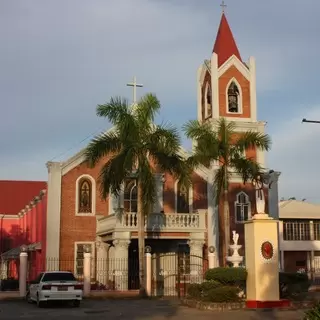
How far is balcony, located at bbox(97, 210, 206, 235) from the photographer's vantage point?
105ft

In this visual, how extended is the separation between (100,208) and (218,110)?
10033 mm

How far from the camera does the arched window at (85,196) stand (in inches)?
→ 1415

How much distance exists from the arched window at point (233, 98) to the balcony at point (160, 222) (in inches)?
355

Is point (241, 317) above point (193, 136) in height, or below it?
below

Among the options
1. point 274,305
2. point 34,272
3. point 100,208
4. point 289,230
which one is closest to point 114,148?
point 100,208

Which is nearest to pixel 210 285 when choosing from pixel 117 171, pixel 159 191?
pixel 117 171

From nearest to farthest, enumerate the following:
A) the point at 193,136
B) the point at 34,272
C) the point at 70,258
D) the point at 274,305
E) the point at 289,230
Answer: the point at 274,305, the point at 193,136, the point at 70,258, the point at 34,272, the point at 289,230

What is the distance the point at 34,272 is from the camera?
126ft

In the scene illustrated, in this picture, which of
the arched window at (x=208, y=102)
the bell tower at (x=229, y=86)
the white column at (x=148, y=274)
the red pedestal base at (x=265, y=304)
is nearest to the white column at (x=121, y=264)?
the white column at (x=148, y=274)

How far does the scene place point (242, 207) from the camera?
38.3 m

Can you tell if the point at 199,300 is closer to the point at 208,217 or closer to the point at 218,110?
the point at 208,217

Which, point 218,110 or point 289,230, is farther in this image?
point 289,230

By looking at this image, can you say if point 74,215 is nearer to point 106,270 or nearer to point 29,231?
point 106,270

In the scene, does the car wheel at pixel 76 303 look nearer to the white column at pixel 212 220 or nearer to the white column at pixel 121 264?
the white column at pixel 121 264
